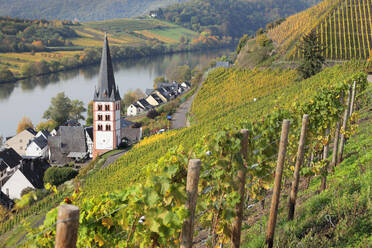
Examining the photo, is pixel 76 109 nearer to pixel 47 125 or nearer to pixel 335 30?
pixel 47 125

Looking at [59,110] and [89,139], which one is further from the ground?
[59,110]

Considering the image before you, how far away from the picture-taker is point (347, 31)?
4128cm

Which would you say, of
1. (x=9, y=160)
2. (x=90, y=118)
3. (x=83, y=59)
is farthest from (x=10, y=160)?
(x=83, y=59)

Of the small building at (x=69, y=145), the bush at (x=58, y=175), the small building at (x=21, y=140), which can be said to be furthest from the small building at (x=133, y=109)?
the bush at (x=58, y=175)

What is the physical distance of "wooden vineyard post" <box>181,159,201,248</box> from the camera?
3.12 m

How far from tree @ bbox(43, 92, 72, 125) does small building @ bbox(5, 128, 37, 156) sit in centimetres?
595

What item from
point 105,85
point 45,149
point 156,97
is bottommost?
point 45,149

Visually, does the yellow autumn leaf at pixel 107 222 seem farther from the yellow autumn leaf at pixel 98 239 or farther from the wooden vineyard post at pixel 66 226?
the wooden vineyard post at pixel 66 226

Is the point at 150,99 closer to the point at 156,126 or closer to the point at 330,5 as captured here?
the point at 156,126

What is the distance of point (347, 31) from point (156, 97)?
3439cm

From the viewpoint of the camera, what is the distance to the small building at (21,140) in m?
45.1

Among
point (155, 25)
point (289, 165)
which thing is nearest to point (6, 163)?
point (289, 165)

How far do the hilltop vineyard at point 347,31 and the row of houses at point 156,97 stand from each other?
29386 millimetres

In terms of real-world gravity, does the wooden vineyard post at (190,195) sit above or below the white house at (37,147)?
above
